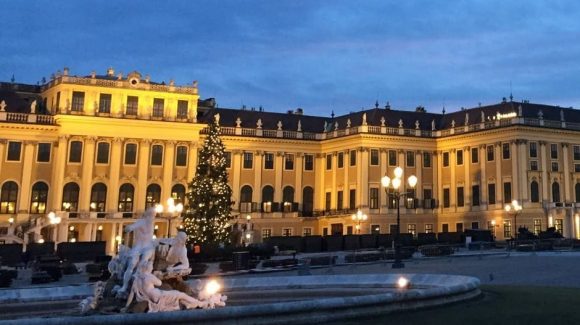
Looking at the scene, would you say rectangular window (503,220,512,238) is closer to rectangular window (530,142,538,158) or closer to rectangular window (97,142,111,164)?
rectangular window (530,142,538,158)

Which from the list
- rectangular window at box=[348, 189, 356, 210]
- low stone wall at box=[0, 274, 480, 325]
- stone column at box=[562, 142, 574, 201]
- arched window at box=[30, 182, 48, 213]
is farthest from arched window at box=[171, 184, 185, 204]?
low stone wall at box=[0, 274, 480, 325]

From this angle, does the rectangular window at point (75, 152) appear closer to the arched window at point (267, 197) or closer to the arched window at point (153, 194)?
the arched window at point (153, 194)

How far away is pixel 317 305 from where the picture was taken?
42.6ft

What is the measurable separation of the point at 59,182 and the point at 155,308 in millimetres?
53908

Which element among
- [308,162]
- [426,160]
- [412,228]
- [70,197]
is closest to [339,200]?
[308,162]

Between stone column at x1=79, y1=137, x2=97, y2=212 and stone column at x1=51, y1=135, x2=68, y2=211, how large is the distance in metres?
2.00

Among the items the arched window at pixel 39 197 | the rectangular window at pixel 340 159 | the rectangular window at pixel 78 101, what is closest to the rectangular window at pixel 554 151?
the rectangular window at pixel 340 159

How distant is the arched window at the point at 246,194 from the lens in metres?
73.4

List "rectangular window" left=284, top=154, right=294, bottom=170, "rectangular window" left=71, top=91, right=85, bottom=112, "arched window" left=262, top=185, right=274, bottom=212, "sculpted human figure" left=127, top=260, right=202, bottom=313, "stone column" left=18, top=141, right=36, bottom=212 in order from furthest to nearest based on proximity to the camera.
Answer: "rectangular window" left=284, top=154, right=294, bottom=170 → "arched window" left=262, top=185, right=274, bottom=212 → "rectangular window" left=71, top=91, right=85, bottom=112 → "stone column" left=18, top=141, right=36, bottom=212 → "sculpted human figure" left=127, top=260, right=202, bottom=313

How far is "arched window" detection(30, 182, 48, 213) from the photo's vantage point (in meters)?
64.8

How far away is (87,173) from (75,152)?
2651 millimetres

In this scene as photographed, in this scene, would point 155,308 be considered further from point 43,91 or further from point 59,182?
point 43,91

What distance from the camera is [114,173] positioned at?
66.1 metres

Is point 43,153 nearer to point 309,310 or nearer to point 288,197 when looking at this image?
point 288,197
